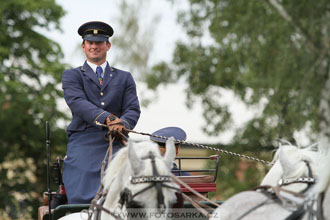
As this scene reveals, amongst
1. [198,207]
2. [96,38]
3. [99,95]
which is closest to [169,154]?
[198,207]

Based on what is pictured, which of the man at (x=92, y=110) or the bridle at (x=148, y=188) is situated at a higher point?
the man at (x=92, y=110)

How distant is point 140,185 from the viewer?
4.21 m

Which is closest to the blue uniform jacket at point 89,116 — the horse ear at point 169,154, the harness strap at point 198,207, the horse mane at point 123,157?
the horse mane at point 123,157

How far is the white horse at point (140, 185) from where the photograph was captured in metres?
4.16

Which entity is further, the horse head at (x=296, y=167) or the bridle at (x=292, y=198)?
the horse head at (x=296, y=167)

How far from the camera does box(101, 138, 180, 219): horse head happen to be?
417 centimetres

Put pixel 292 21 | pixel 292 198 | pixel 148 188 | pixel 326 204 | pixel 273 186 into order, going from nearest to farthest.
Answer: pixel 326 204 → pixel 292 198 → pixel 148 188 → pixel 273 186 → pixel 292 21

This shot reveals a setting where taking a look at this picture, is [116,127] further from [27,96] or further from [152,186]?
[27,96]

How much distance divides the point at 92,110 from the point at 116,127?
31 cm

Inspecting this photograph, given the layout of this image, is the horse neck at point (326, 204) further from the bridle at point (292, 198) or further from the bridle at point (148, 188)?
the bridle at point (148, 188)

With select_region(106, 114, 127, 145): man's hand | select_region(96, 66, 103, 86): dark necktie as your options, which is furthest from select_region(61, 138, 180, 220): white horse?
select_region(96, 66, 103, 86): dark necktie

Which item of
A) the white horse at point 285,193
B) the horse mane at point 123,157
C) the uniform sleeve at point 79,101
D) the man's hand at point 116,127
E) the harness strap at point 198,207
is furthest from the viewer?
the uniform sleeve at point 79,101

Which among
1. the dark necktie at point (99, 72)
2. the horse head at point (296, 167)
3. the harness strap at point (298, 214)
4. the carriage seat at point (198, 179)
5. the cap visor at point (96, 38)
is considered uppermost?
the cap visor at point (96, 38)

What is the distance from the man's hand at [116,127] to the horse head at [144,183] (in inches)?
31.4
